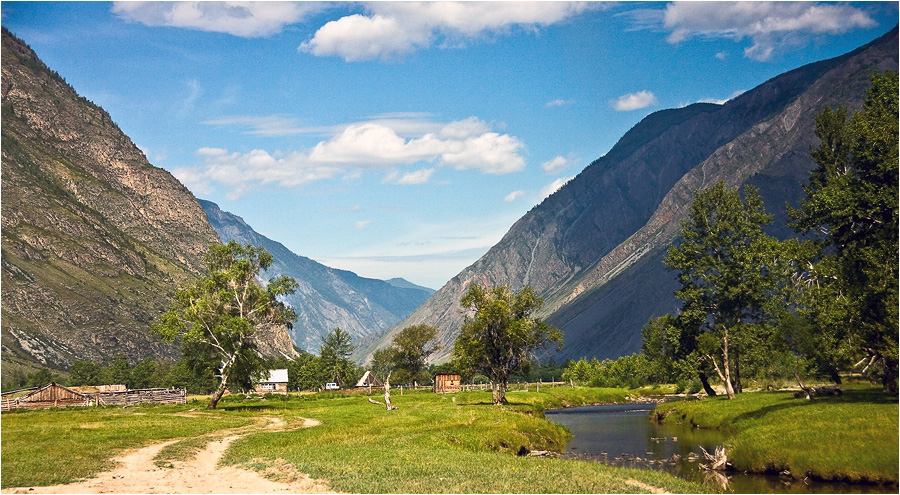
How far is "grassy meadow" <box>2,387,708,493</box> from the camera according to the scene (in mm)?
29219

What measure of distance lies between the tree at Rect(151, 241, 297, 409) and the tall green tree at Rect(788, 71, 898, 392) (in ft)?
173

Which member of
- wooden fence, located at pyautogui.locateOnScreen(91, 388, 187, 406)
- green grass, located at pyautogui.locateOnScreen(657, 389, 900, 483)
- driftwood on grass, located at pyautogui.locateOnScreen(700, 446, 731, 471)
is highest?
wooden fence, located at pyautogui.locateOnScreen(91, 388, 187, 406)

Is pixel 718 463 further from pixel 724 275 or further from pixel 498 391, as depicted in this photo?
pixel 498 391

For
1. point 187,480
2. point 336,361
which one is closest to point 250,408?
point 187,480

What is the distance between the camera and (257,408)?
79812 mm

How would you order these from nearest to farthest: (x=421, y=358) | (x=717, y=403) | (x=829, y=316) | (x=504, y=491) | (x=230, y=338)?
(x=504, y=491) < (x=829, y=316) < (x=717, y=403) < (x=230, y=338) < (x=421, y=358)

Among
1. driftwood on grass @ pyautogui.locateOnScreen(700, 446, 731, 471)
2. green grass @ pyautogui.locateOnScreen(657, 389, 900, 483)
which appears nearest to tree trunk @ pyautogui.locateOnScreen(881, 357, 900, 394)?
green grass @ pyautogui.locateOnScreen(657, 389, 900, 483)

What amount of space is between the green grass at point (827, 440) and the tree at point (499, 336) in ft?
98.1

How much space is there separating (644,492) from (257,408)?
58974 millimetres

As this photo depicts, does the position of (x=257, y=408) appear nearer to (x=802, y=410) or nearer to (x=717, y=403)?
(x=717, y=403)

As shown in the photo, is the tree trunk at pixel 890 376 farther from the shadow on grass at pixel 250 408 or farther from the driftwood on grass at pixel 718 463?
the shadow on grass at pixel 250 408

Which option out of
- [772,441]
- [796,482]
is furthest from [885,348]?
[796,482]

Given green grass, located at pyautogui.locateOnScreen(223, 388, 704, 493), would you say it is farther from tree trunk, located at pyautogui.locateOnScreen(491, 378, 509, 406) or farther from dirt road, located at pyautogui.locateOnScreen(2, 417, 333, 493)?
tree trunk, located at pyautogui.locateOnScreen(491, 378, 509, 406)

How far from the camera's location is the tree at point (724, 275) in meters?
76.1
